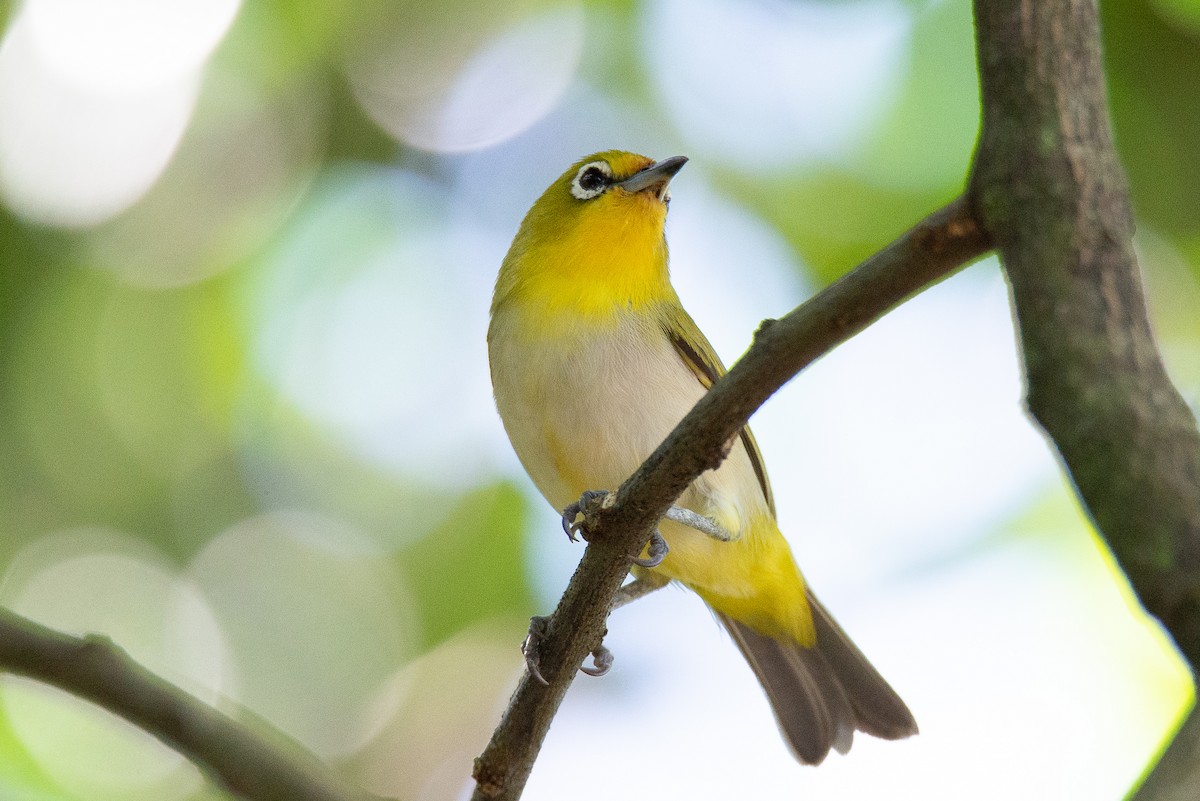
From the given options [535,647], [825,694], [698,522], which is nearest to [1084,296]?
[535,647]

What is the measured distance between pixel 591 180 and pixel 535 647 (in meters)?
2.67

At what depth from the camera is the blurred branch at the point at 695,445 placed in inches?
74.0

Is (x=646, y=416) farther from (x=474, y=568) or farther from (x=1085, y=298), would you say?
(x=1085, y=298)

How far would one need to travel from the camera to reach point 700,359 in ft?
15.6

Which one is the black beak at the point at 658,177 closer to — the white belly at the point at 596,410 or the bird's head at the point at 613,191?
the bird's head at the point at 613,191

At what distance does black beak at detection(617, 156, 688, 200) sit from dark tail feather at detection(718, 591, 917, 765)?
1893 millimetres

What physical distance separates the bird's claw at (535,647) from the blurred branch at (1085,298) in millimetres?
1970

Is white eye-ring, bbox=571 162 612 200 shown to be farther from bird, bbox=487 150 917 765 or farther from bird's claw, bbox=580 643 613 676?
bird's claw, bbox=580 643 613 676

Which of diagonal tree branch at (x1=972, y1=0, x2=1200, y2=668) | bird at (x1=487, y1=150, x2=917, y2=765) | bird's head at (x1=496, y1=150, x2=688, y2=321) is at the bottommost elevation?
diagonal tree branch at (x1=972, y1=0, x2=1200, y2=668)

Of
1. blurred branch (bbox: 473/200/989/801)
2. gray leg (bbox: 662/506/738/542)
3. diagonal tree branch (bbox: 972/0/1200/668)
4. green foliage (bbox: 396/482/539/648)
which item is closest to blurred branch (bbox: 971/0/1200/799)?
diagonal tree branch (bbox: 972/0/1200/668)

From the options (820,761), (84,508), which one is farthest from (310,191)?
(820,761)

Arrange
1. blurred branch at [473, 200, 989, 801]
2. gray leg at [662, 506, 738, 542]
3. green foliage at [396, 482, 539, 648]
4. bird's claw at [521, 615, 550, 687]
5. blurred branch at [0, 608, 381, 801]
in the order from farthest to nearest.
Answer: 1. green foliage at [396, 482, 539, 648]
2. gray leg at [662, 506, 738, 542]
3. bird's claw at [521, 615, 550, 687]
4. blurred branch at [0, 608, 381, 801]
5. blurred branch at [473, 200, 989, 801]

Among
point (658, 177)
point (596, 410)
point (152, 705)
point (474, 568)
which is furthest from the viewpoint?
point (474, 568)

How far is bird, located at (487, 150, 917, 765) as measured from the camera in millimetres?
4324
